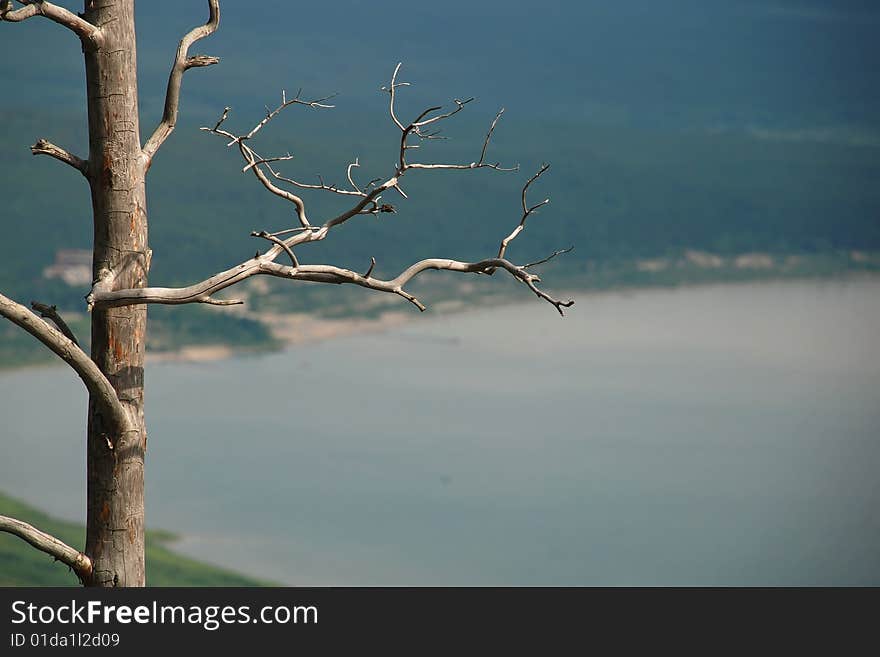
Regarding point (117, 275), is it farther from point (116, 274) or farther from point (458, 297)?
point (458, 297)

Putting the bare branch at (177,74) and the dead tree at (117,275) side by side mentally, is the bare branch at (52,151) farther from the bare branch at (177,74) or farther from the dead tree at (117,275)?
the bare branch at (177,74)

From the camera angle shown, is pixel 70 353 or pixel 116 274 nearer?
pixel 70 353

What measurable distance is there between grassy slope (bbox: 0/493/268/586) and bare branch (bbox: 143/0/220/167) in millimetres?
8221

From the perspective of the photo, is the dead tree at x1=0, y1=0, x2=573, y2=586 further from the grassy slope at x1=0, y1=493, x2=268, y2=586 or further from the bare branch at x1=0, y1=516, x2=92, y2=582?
the grassy slope at x1=0, y1=493, x2=268, y2=586

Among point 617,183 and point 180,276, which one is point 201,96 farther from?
point 617,183

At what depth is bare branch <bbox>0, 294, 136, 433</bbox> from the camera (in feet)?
6.47

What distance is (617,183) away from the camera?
19.0 m

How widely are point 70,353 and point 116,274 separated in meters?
0.22

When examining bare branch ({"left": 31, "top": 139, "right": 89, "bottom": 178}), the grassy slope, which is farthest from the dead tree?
the grassy slope

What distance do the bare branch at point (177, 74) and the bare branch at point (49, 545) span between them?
2.30 feet

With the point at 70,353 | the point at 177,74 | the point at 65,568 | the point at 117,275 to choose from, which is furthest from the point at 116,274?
the point at 65,568

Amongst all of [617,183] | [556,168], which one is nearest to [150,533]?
[556,168]

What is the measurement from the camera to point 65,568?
11078 mm
